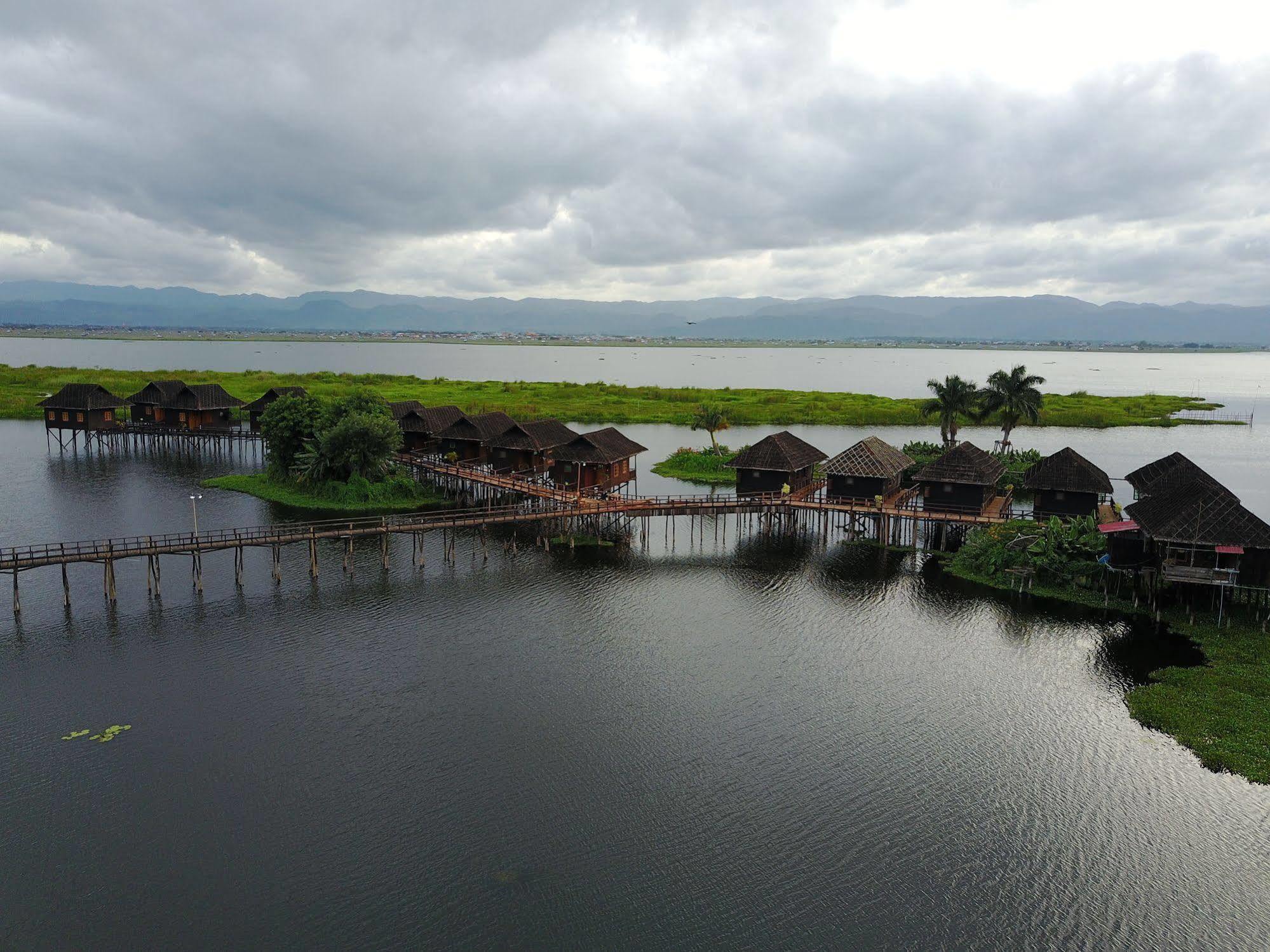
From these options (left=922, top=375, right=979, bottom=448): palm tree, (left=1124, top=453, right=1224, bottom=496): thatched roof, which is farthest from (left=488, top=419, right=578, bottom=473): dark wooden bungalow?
(left=1124, top=453, right=1224, bottom=496): thatched roof

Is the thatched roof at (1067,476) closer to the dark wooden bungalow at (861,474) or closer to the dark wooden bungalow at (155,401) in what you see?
the dark wooden bungalow at (861,474)

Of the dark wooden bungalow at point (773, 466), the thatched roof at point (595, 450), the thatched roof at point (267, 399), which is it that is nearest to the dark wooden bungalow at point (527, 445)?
the thatched roof at point (595, 450)

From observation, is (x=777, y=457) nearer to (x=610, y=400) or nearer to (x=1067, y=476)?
(x=1067, y=476)

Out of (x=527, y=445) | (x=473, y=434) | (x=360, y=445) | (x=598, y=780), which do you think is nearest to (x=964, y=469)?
(x=527, y=445)

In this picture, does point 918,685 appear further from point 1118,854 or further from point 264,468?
point 264,468

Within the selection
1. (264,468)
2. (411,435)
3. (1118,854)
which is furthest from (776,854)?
(264,468)

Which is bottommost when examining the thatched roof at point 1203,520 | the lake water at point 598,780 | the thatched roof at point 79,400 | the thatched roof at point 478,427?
the lake water at point 598,780
